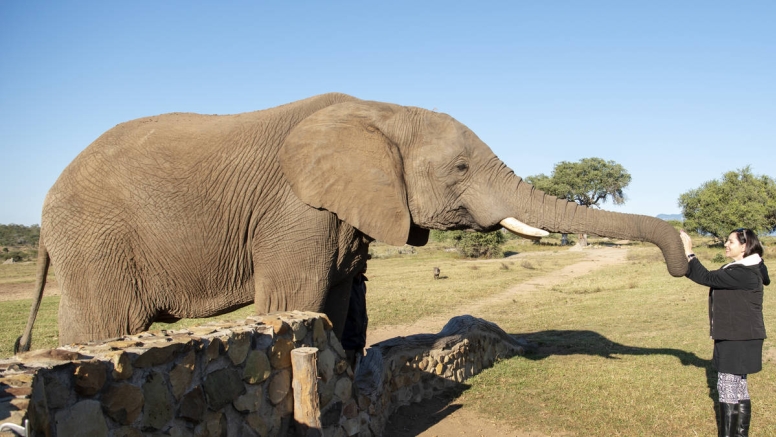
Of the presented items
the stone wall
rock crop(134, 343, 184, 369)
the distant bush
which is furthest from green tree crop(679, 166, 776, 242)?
the distant bush

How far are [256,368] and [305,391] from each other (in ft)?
1.64

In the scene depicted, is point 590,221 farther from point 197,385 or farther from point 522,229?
point 197,385

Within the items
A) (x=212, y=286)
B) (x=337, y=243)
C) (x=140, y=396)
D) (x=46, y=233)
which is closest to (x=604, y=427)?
(x=337, y=243)

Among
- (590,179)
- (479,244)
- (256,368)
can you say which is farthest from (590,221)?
(590,179)

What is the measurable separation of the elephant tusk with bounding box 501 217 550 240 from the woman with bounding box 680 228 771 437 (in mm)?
1566

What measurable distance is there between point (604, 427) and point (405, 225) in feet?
9.88

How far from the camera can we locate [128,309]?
20.2 ft

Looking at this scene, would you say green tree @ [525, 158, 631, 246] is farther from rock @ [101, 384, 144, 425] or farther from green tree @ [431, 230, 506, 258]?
rock @ [101, 384, 144, 425]

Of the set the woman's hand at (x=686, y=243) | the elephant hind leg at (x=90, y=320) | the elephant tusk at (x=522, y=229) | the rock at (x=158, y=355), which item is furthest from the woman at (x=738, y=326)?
the elephant hind leg at (x=90, y=320)

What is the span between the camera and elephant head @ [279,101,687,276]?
6.10 meters

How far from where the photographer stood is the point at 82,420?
3.01m

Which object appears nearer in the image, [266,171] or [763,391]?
[266,171]

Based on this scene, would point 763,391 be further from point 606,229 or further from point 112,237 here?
point 112,237

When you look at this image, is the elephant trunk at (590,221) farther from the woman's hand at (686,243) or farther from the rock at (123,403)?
the rock at (123,403)
